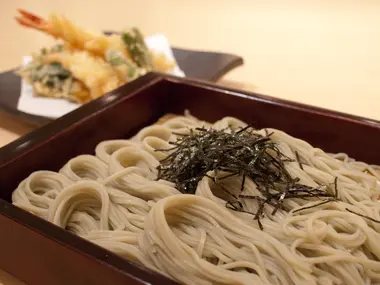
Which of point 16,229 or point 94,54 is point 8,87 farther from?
point 16,229

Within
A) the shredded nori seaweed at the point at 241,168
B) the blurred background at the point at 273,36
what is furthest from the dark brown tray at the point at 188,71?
the shredded nori seaweed at the point at 241,168

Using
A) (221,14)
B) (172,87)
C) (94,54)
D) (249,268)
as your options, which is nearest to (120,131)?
(172,87)

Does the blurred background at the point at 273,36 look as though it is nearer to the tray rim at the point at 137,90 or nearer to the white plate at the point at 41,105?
the tray rim at the point at 137,90

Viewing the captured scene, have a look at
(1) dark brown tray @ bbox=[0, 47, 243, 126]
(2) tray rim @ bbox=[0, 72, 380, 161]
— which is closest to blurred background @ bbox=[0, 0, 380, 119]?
(1) dark brown tray @ bbox=[0, 47, 243, 126]

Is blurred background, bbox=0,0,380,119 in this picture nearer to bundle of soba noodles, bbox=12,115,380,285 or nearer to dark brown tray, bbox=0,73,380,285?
dark brown tray, bbox=0,73,380,285

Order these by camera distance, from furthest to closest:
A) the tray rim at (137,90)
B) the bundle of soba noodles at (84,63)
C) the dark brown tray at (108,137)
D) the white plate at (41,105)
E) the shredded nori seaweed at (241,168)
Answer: the bundle of soba noodles at (84,63) → the white plate at (41,105) → the tray rim at (137,90) → the shredded nori seaweed at (241,168) → the dark brown tray at (108,137)

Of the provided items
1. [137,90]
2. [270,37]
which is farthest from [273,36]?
[137,90]

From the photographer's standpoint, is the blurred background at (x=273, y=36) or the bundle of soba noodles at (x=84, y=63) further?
the blurred background at (x=273, y=36)
